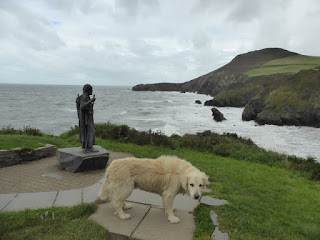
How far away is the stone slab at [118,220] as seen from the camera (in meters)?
4.52

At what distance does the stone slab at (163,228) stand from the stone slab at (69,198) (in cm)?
195

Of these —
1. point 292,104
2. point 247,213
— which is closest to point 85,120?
point 247,213

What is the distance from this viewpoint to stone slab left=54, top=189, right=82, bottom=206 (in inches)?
226

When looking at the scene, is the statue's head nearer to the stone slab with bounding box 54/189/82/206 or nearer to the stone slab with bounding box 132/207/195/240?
the stone slab with bounding box 54/189/82/206

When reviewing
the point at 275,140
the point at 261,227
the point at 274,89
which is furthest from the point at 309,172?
the point at 274,89

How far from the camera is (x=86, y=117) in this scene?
8.30 meters

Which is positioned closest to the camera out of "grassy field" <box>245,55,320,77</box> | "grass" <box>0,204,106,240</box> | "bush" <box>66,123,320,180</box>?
"grass" <box>0,204,106,240</box>

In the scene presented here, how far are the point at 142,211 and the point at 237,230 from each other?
83.5 inches

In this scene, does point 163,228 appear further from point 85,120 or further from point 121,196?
point 85,120

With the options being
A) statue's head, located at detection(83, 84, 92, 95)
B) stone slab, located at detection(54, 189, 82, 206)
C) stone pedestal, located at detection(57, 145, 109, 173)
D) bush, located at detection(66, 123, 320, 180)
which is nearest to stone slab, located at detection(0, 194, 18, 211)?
stone slab, located at detection(54, 189, 82, 206)

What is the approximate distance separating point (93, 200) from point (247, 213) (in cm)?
384

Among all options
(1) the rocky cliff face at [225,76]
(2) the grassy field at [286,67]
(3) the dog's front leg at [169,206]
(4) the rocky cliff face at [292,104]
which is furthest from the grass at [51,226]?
(1) the rocky cliff face at [225,76]

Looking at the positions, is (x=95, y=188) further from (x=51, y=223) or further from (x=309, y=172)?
(x=309, y=172)

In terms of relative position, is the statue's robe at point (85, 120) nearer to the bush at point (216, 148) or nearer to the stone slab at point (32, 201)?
the stone slab at point (32, 201)
